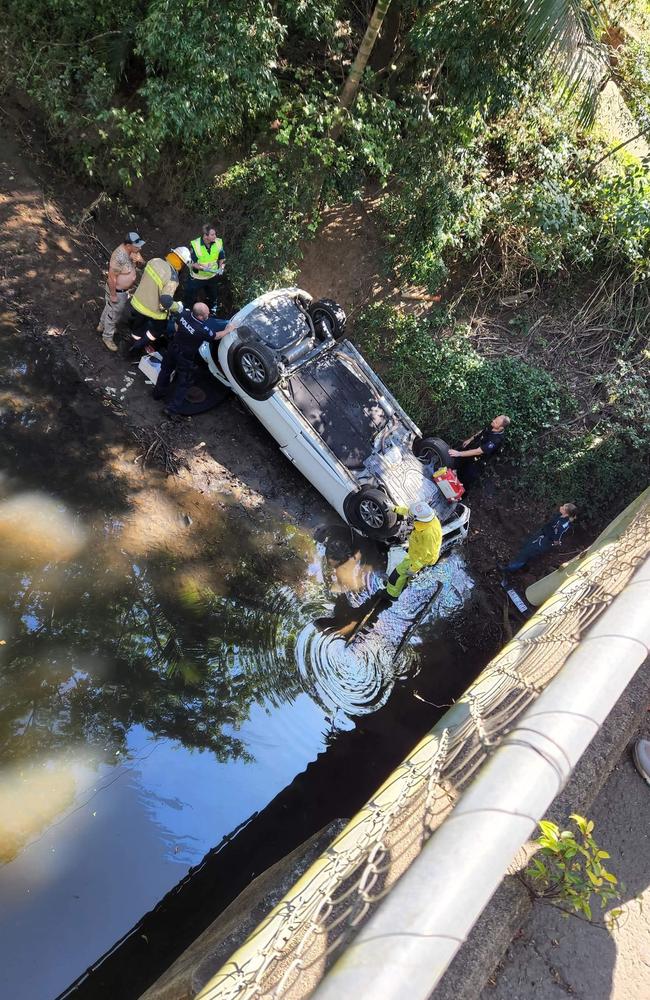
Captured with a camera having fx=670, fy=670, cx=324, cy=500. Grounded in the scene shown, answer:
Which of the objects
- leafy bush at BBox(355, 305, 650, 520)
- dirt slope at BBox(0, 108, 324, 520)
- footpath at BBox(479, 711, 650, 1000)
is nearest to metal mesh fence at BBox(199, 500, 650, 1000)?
footpath at BBox(479, 711, 650, 1000)

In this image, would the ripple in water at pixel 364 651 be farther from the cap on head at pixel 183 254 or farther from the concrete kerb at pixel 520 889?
the cap on head at pixel 183 254

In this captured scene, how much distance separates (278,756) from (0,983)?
2.48 meters

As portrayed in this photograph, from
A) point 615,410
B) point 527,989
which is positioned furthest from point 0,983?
point 615,410

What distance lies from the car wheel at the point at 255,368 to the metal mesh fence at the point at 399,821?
12.6 ft

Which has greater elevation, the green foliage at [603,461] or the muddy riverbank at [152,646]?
the green foliage at [603,461]

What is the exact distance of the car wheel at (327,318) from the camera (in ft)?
27.1

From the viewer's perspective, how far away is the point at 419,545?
22.3ft

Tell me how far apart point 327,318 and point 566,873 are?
640 cm

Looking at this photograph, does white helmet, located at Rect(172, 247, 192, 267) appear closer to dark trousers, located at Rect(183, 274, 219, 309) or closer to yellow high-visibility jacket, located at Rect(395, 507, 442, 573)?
dark trousers, located at Rect(183, 274, 219, 309)

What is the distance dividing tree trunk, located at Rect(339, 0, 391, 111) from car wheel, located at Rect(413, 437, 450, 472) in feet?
14.2

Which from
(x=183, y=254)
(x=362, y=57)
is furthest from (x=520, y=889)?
(x=362, y=57)

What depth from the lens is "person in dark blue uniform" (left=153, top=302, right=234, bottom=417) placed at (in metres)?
7.37

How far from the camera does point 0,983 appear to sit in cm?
432

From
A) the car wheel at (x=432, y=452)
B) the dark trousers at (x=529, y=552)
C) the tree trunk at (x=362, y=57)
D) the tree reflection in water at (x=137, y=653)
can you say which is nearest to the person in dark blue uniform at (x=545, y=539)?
the dark trousers at (x=529, y=552)
